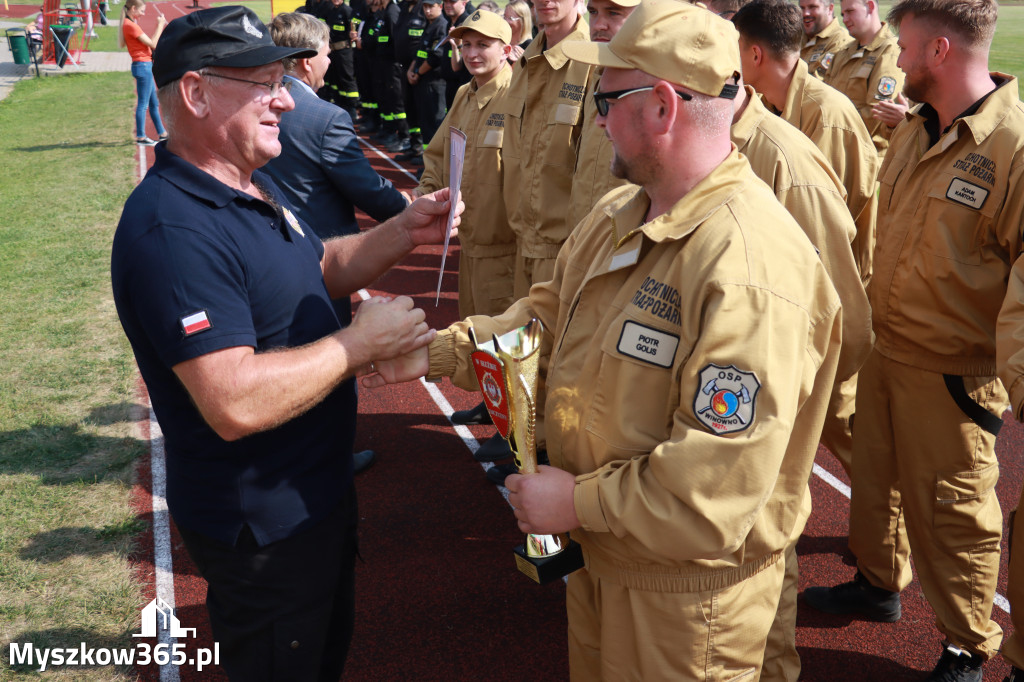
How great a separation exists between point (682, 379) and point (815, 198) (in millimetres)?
1534

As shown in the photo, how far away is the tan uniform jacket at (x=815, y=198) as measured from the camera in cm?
297

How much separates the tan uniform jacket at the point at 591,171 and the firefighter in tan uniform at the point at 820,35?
570 centimetres

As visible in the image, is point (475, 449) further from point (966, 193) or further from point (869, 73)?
point (869, 73)

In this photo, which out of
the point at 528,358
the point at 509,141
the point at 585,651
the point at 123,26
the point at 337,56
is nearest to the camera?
the point at 528,358

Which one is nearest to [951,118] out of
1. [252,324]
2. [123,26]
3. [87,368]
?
[252,324]

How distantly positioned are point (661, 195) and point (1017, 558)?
6.84ft

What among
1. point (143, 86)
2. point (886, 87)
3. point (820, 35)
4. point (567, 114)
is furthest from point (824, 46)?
point (143, 86)

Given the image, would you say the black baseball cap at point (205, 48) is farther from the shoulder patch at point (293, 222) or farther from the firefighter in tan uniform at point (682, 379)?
the firefighter in tan uniform at point (682, 379)

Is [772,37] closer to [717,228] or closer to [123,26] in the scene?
[717,228]

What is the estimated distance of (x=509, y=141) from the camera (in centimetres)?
544

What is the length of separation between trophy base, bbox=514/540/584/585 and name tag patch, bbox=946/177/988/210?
219 cm

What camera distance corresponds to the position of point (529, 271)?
5.42 meters

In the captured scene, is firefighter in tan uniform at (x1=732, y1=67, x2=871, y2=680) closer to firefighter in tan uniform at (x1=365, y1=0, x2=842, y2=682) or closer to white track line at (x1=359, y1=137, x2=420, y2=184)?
firefighter in tan uniform at (x1=365, y1=0, x2=842, y2=682)

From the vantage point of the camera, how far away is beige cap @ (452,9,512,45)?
568 cm
